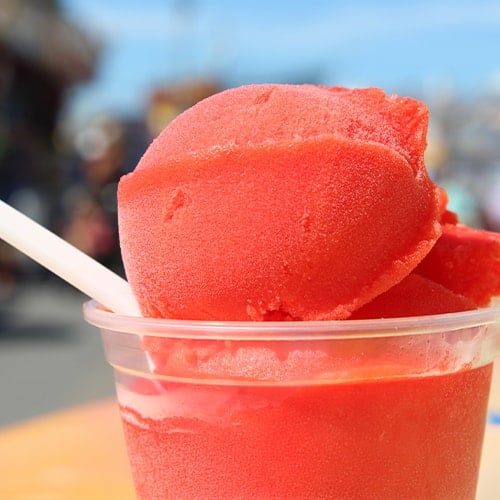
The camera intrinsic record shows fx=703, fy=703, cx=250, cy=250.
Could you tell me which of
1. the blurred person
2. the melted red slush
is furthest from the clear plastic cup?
the blurred person

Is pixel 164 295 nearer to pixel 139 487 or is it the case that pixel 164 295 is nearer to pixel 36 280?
pixel 139 487

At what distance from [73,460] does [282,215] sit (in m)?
0.56

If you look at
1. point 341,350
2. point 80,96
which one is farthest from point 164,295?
point 80,96

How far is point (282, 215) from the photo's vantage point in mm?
600

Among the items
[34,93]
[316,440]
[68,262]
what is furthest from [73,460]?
[34,93]

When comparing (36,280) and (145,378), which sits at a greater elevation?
(36,280)

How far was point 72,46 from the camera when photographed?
8.36 metres

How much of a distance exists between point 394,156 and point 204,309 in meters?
0.22

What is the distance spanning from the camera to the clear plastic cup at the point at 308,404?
1.95 ft

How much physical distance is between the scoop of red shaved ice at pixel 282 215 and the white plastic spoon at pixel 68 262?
71 millimetres

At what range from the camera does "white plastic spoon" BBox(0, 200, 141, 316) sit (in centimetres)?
73

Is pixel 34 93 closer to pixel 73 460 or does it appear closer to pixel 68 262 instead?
pixel 73 460

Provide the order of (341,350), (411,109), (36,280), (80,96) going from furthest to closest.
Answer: (80,96)
(36,280)
(411,109)
(341,350)

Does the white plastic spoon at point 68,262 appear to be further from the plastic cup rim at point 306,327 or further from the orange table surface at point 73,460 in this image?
the orange table surface at point 73,460
